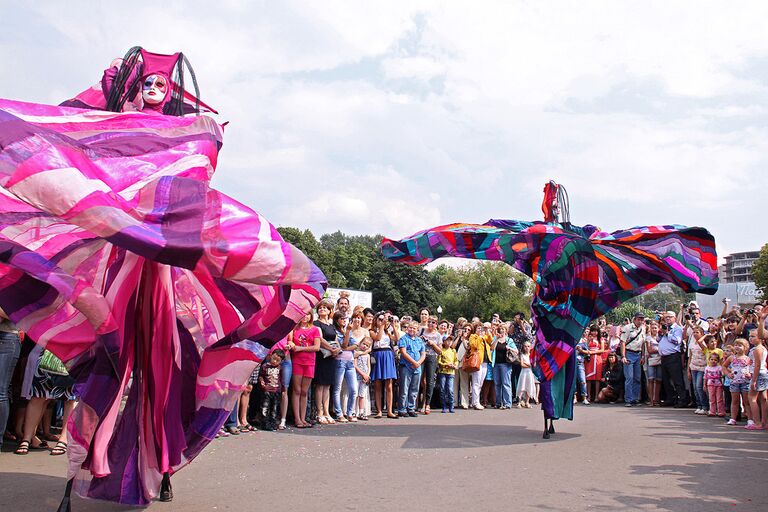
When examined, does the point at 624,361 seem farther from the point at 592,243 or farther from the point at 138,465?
the point at 138,465

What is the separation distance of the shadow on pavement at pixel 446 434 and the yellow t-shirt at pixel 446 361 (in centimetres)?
258

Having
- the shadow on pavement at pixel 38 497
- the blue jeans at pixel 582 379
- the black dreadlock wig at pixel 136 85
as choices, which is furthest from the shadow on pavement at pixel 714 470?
the black dreadlock wig at pixel 136 85

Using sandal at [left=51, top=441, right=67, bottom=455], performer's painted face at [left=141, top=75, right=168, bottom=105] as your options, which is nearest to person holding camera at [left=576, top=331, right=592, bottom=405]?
sandal at [left=51, top=441, right=67, bottom=455]

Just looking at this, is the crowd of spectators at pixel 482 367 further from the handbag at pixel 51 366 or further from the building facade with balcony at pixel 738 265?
the building facade with balcony at pixel 738 265

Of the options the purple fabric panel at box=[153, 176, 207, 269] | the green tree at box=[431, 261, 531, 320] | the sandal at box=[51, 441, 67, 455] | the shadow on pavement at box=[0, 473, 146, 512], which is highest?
the green tree at box=[431, 261, 531, 320]

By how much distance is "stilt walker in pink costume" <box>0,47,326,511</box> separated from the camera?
4020 mm

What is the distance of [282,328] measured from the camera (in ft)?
15.9

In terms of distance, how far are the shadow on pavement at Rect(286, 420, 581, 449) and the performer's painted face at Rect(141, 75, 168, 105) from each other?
4788 millimetres

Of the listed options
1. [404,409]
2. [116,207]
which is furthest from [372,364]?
[116,207]

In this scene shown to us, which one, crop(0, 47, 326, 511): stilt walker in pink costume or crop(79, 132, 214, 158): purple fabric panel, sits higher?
crop(79, 132, 214, 158): purple fabric panel

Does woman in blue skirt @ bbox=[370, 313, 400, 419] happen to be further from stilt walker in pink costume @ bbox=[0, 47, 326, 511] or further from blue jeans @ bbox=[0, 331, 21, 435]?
stilt walker in pink costume @ bbox=[0, 47, 326, 511]

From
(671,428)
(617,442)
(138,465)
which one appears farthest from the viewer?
(671,428)

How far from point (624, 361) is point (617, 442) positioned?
23.6 ft

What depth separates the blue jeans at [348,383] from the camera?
1059 centimetres
